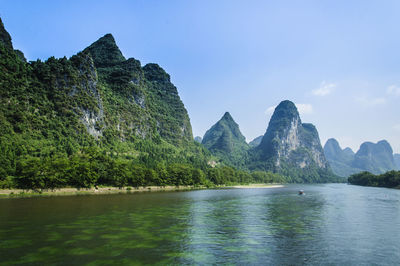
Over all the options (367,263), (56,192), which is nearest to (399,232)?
(367,263)

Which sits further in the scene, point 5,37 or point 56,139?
point 5,37

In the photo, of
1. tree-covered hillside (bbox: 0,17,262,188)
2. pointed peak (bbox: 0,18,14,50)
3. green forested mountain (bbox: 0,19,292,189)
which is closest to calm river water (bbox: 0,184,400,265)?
tree-covered hillside (bbox: 0,17,262,188)

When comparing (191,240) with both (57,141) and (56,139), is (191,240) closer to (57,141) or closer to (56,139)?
(57,141)

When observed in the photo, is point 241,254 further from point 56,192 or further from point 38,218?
point 56,192

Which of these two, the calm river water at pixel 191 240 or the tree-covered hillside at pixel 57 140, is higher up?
the tree-covered hillside at pixel 57 140

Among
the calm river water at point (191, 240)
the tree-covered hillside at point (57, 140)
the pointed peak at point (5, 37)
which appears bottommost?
the calm river water at point (191, 240)

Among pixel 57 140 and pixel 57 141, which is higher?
pixel 57 140

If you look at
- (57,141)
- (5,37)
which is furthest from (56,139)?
(5,37)

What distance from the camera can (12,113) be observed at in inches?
5344

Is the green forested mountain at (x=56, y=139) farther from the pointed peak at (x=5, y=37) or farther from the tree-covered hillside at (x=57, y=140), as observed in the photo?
the pointed peak at (x=5, y=37)

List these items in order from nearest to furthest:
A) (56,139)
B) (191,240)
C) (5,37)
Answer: (191,240) < (56,139) < (5,37)

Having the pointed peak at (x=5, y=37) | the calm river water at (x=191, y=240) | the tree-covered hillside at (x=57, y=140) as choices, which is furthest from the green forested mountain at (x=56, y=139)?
the calm river water at (x=191, y=240)

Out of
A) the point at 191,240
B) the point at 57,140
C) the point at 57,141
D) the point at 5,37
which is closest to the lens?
the point at 191,240

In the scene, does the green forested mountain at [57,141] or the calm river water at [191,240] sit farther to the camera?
the green forested mountain at [57,141]
